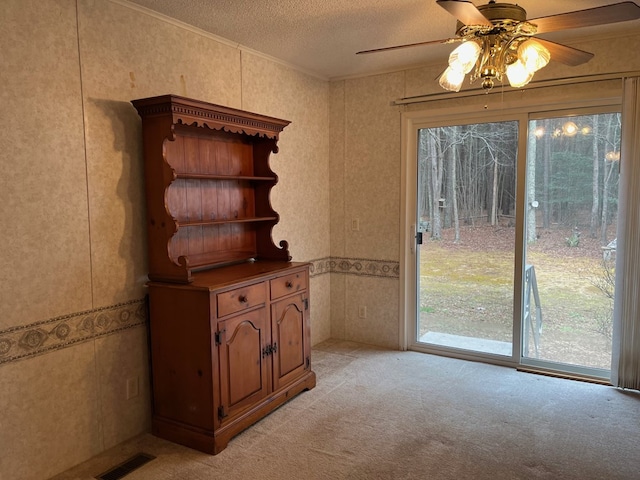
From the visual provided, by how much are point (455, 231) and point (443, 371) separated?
1.19 metres

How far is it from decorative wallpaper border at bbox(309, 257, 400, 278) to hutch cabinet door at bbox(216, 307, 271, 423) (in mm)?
1440

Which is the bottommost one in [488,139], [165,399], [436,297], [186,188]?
[165,399]

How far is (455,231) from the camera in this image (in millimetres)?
4176

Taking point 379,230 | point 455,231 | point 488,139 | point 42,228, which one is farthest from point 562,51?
point 42,228

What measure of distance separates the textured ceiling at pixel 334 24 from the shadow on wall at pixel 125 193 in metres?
0.68

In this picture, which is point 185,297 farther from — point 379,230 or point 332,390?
point 379,230

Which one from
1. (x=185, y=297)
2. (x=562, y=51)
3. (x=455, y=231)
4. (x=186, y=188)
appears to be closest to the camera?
(x=562, y=51)

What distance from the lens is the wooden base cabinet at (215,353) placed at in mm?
2676

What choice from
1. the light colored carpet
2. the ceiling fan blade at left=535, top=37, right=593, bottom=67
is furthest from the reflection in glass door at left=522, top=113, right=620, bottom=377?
the ceiling fan blade at left=535, top=37, right=593, bottom=67

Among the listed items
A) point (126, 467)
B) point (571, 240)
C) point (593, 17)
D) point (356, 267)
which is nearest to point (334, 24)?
point (593, 17)

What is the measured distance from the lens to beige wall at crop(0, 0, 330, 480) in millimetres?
2299

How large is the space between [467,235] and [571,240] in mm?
795

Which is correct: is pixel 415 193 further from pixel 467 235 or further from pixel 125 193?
pixel 125 193

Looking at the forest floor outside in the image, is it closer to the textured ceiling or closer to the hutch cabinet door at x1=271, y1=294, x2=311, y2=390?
the hutch cabinet door at x1=271, y1=294, x2=311, y2=390
